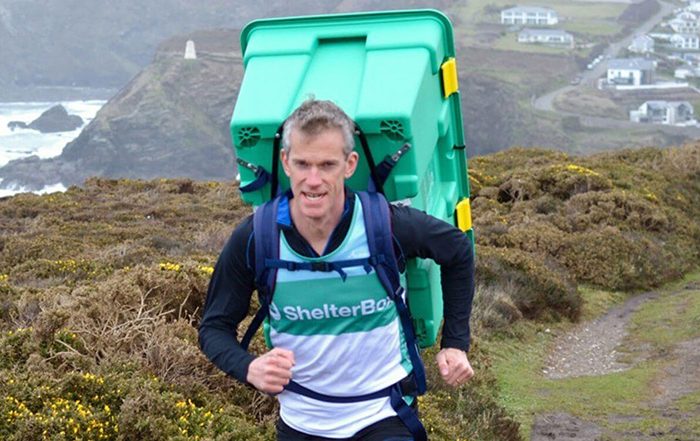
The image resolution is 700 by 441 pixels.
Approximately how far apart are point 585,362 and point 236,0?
170m

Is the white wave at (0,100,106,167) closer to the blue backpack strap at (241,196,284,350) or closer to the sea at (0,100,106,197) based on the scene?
the sea at (0,100,106,197)

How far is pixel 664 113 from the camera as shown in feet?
302

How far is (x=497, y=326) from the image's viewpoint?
10336 mm

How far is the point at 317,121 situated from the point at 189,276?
3.71 meters

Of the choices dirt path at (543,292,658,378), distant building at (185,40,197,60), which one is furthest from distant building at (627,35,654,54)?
dirt path at (543,292,658,378)

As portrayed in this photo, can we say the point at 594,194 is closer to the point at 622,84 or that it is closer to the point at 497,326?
the point at 497,326

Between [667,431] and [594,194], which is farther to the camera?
[594,194]

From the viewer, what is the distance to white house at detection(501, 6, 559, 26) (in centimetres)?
13225

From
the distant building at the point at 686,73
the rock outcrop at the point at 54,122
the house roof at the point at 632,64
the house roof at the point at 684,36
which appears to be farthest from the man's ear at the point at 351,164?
the house roof at the point at 684,36

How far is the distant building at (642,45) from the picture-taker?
116062mm

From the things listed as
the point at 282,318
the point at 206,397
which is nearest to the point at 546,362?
the point at 206,397

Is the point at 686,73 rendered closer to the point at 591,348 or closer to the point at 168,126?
the point at 168,126

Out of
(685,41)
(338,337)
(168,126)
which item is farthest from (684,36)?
(338,337)

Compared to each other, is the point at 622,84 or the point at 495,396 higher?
the point at 495,396
